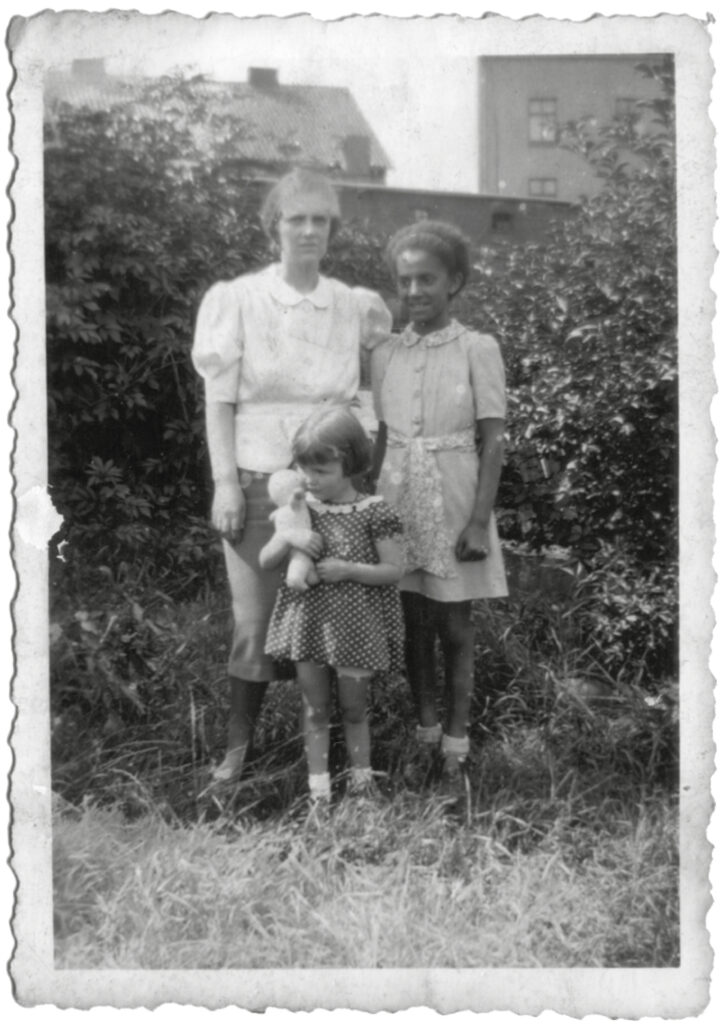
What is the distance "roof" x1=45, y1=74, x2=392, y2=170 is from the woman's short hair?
40 millimetres

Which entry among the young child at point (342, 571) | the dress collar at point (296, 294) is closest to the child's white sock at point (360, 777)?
the young child at point (342, 571)

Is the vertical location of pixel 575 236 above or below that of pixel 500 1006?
above

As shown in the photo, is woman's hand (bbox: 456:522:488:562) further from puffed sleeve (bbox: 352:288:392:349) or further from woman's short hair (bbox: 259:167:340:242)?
woman's short hair (bbox: 259:167:340:242)

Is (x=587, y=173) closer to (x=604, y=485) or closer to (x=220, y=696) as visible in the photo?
(x=604, y=485)

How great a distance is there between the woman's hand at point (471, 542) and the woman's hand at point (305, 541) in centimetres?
37

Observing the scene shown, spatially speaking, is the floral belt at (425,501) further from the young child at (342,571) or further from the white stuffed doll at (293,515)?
the white stuffed doll at (293,515)

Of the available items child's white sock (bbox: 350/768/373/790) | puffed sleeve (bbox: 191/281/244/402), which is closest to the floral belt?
puffed sleeve (bbox: 191/281/244/402)

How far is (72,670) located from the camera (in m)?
3.41

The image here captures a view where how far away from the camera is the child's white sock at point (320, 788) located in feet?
11.0

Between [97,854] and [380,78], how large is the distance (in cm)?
217

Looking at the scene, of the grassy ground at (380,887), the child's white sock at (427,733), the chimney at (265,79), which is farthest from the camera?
the child's white sock at (427,733)

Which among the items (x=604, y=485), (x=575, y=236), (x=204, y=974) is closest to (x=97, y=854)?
(x=204, y=974)

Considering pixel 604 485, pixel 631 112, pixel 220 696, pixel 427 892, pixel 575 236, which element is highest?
pixel 631 112

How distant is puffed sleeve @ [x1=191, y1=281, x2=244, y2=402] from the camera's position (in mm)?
3250
